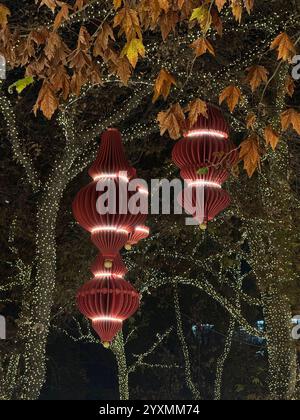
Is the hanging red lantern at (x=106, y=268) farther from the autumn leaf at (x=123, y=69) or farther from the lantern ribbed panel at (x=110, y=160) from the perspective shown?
the autumn leaf at (x=123, y=69)

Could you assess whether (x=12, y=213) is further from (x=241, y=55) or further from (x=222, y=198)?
(x=222, y=198)

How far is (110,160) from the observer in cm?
687

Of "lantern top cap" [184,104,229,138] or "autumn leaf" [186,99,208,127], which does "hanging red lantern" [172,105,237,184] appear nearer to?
"lantern top cap" [184,104,229,138]

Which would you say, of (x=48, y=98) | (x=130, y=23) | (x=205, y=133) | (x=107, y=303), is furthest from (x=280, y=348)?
(x=130, y=23)

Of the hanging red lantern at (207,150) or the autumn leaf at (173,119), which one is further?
the hanging red lantern at (207,150)

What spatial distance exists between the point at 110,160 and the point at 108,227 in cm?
65

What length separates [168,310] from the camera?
63.7 ft

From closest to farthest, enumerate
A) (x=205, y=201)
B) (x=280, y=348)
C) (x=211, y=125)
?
(x=205, y=201) → (x=211, y=125) → (x=280, y=348)

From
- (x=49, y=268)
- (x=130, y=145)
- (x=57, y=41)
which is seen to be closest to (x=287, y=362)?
(x=49, y=268)

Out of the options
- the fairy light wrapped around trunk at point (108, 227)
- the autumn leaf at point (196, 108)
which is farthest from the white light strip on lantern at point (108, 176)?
the autumn leaf at point (196, 108)

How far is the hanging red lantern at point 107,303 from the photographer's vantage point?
22.8 feet

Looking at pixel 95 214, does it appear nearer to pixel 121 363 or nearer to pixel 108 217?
pixel 108 217

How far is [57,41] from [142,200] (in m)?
2.01
